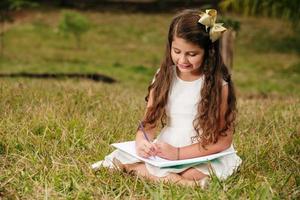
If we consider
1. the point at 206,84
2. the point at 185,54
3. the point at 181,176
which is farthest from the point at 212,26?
the point at 181,176

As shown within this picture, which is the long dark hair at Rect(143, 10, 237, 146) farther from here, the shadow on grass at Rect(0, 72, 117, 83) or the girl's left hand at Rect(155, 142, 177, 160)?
the shadow on grass at Rect(0, 72, 117, 83)

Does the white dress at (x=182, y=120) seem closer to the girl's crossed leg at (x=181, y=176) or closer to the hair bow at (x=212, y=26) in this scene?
the girl's crossed leg at (x=181, y=176)

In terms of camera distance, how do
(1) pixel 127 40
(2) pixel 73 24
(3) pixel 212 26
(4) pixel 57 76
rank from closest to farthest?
(3) pixel 212 26
(4) pixel 57 76
(2) pixel 73 24
(1) pixel 127 40

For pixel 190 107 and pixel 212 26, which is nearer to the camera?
pixel 212 26

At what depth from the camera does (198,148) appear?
3.69m

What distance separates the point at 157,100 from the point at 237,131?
1.36 meters

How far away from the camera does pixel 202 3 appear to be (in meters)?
15.5

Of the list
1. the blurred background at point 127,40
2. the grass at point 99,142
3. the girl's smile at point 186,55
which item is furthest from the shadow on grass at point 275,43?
the girl's smile at point 186,55

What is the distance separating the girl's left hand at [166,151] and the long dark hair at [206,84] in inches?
6.1

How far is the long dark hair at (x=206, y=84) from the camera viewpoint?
3.62m

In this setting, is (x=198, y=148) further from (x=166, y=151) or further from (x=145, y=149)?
(x=145, y=149)

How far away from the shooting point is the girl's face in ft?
11.8

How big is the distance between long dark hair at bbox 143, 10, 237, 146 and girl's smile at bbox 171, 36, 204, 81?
0.03m

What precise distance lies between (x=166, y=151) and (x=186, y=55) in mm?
527
